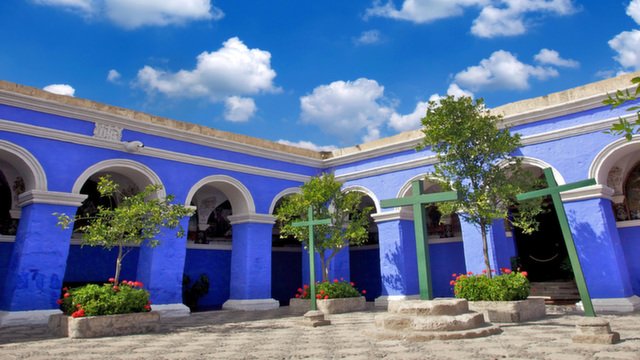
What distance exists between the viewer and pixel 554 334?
226 inches

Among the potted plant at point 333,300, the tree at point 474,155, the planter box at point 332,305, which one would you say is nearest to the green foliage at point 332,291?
the potted plant at point 333,300

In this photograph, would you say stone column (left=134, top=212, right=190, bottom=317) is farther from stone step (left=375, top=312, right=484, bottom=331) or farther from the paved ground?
stone step (left=375, top=312, right=484, bottom=331)

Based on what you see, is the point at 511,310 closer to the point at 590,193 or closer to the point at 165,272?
the point at 590,193

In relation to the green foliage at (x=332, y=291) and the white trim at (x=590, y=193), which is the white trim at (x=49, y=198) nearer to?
the green foliage at (x=332, y=291)

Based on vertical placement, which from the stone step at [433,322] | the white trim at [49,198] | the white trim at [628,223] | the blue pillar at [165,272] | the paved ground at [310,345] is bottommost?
the paved ground at [310,345]

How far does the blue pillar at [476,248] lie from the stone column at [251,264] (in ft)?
18.2

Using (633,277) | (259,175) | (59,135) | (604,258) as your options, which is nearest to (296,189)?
(259,175)

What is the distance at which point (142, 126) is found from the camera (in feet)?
35.7

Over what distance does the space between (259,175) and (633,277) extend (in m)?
10.2

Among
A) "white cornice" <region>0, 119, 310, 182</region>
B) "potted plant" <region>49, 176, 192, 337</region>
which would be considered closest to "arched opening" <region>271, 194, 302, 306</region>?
"white cornice" <region>0, 119, 310, 182</region>

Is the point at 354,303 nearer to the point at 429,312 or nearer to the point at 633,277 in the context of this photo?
the point at 429,312

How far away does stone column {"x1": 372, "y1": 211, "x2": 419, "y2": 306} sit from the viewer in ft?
39.5

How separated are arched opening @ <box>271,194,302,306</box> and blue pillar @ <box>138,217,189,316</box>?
565 centimetres

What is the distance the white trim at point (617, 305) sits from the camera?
865cm
